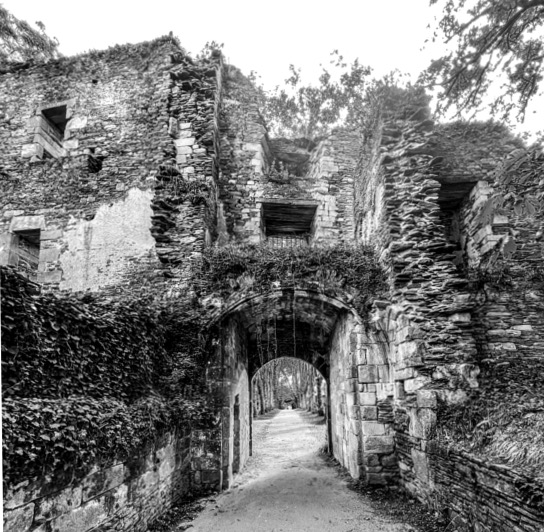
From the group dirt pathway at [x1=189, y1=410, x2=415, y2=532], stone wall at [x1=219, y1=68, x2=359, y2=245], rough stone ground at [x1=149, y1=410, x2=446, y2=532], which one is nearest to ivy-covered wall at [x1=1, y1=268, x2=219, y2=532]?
rough stone ground at [x1=149, y1=410, x2=446, y2=532]

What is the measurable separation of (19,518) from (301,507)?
4.56 meters

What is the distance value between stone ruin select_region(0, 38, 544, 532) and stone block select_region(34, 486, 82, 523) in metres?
0.02

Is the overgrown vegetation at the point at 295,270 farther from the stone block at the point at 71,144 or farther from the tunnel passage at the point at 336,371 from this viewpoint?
the stone block at the point at 71,144

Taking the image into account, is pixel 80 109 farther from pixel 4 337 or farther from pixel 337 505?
pixel 337 505

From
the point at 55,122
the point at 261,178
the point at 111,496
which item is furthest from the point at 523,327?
the point at 55,122

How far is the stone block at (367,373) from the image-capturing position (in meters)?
7.46

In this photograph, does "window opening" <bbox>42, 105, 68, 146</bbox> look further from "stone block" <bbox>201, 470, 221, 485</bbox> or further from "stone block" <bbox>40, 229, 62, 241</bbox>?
"stone block" <bbox>201, 470, 221, 485</bbox>

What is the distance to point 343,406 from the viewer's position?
28.4ft

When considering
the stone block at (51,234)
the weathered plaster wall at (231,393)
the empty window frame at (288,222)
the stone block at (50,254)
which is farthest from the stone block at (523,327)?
the stone block at (51,234)

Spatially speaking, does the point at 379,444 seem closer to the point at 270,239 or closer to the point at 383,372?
the point at 383,372

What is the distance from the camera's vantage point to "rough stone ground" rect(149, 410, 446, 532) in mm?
5676

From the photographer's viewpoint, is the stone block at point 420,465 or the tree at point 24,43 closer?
the stone block at point 420,465

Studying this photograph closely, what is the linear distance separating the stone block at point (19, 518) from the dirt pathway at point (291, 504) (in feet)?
9.76

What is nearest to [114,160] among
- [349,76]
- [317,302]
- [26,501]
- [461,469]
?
[317,302]
